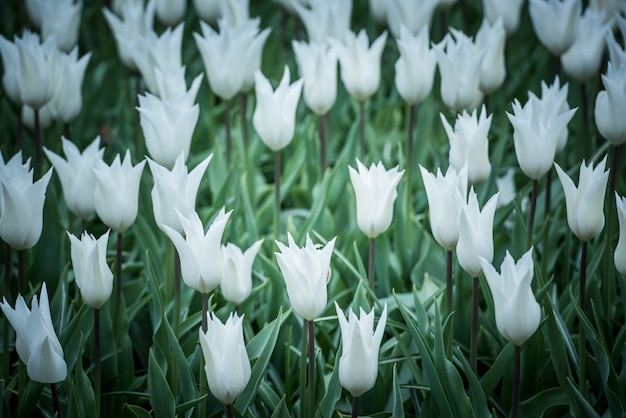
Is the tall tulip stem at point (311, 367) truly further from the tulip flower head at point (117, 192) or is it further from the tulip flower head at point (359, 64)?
the tulip flower head at point (359, 64)

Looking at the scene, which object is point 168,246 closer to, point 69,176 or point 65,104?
point 69,176

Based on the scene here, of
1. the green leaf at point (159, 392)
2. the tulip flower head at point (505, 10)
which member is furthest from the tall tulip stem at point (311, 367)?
the tulip flower head at point (505, 10)

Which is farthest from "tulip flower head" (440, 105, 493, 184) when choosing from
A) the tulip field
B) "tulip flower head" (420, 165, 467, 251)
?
"tulip flower head" (420, 165, 467, 251)

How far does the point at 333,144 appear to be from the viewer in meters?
3.12

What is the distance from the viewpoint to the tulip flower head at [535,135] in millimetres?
1911

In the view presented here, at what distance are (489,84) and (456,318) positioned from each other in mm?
775

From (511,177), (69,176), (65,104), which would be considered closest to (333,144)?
(511,177)

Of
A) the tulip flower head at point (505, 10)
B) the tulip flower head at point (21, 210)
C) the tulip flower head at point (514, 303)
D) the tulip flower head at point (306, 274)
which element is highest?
the tulip flower head at point (505, 10)

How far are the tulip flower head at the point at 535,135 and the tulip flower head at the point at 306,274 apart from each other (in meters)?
0.58

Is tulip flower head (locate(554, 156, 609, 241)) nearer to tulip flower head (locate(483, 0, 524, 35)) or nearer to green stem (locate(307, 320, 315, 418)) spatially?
green stem (locate(307, 320, 315, 418))

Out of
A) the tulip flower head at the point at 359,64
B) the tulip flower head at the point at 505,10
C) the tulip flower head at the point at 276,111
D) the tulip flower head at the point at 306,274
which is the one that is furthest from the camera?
the tulip flower head at the point at 505,10

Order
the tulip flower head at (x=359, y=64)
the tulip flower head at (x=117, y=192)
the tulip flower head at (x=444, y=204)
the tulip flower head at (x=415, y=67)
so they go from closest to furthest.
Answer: the tulip flower head at (x=444, y=204) < the tulip flower head at (x=117, y=192) < the tulip flower head at (x=415, y=67) < the tulip flower head at (x=359, y=64)

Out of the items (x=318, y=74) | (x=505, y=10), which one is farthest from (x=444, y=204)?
(x=505, y=10)

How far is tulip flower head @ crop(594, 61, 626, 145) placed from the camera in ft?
6.56
